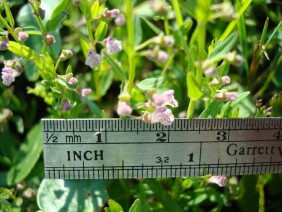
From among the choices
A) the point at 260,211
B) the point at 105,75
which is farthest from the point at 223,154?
the point at 105,75

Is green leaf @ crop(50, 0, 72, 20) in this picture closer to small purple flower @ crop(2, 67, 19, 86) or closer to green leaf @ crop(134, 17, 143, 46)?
small purple flower @ crop(2, 67, 19, 86)

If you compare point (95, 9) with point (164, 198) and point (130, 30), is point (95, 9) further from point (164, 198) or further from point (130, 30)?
point (164, 198)

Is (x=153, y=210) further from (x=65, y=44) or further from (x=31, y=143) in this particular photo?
(x=65, y=44)

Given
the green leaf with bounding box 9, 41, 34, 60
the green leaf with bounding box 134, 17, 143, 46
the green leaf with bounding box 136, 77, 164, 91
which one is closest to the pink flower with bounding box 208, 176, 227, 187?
the green leaf with bounding box 136, 77, 164, 91

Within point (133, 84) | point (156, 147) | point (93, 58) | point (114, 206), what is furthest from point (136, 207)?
point (93, 58)

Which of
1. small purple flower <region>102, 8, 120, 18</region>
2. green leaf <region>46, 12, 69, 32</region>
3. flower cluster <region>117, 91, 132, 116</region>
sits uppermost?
small purple flower <region>102, 8, 120, 18</region>
